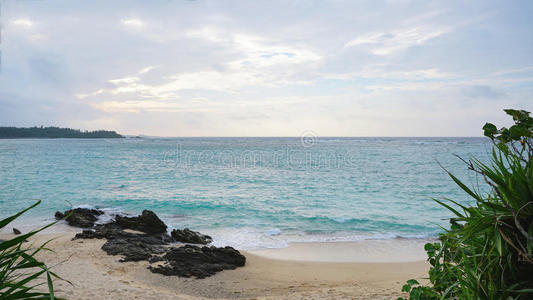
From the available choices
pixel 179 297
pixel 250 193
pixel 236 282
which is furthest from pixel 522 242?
pixel 250 193

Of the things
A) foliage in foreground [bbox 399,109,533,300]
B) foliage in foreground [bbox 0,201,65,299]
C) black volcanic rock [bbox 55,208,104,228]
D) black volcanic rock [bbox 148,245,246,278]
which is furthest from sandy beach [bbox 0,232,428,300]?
foliage in foreground [bbox 399,109,533,300]

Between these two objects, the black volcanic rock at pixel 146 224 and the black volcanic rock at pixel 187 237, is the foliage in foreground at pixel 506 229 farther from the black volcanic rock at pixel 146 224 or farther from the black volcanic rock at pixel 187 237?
the black volcanic rock at pixel 146 224

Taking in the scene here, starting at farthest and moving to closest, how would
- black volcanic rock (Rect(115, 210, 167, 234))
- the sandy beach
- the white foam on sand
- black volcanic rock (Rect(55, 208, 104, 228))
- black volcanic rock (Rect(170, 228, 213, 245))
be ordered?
black volcanic rock (Rect(55, 208, 104, 228)), black volcanic rock (Rect(115, 210, 167, 234)), black volcanic rock (Rect(170, 228, 213, 245)), the white foam on sand, the sandy beach

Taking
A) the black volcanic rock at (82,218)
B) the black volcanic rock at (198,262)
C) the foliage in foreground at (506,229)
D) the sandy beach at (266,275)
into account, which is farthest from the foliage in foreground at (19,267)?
the black volcanic rock at (82,218)

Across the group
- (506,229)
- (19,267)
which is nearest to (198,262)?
(19,267)

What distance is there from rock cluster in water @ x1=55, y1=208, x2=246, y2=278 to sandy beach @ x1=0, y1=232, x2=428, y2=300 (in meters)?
0.27

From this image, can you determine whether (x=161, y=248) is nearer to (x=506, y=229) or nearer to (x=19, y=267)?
(x=19, y=267)

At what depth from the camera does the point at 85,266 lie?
7.62m

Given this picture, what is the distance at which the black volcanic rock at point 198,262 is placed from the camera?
7.63 m

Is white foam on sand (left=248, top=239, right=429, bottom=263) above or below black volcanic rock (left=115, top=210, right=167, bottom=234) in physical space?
below

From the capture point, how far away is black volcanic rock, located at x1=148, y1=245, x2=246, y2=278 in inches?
300

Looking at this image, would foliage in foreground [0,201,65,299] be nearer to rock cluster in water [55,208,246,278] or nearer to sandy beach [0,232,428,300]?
sandy beach [0,232,428,300]

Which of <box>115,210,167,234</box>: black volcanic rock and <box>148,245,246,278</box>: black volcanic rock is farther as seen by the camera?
<box>115,210,167,234</box>: black volcanic rock

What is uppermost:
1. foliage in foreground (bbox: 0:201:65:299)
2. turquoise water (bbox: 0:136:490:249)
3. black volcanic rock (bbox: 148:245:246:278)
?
foliage in foreground (bbox: 0:201:65:299)
